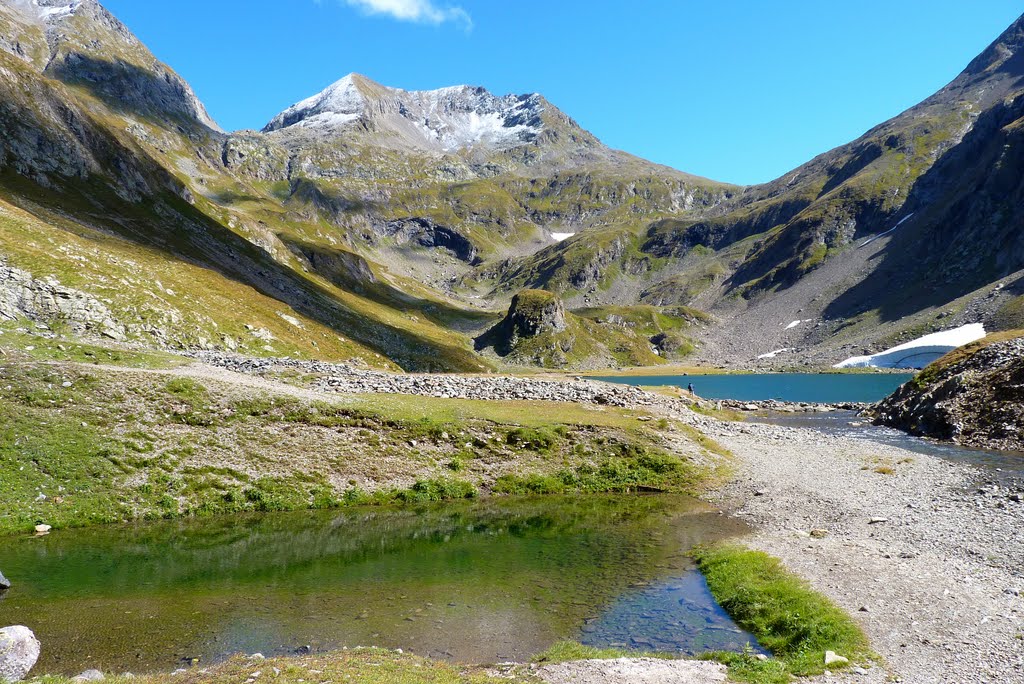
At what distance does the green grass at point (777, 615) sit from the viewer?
14.6 metres

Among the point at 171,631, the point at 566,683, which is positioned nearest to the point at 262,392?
the point at 171,631

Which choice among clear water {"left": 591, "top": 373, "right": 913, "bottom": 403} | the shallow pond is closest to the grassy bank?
the shallow pond

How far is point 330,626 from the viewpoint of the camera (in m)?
16.9

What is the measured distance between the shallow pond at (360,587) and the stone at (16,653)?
2.36 ft

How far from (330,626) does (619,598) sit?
382 inches

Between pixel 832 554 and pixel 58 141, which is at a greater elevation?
pixel 58 141

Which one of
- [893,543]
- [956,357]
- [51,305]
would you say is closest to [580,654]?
[893,543]

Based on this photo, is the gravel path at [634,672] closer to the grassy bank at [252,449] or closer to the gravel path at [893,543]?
the gravel path at [893,543]

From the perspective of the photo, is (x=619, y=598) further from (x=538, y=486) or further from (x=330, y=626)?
(x=538, y=486)

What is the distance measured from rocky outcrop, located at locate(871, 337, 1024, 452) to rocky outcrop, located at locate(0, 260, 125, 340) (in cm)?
7402

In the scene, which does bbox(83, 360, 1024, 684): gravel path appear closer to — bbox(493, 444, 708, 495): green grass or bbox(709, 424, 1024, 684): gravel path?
bbox(709, 424, 1024, 684): gravel path

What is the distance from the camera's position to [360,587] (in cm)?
2030

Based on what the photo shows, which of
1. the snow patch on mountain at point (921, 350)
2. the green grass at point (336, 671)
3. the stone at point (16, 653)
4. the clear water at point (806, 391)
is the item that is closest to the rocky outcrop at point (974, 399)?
the clear water at point (806, 391)

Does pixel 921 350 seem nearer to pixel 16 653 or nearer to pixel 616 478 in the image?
pixel 616 478
